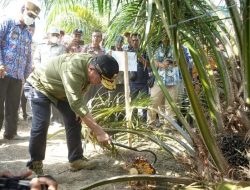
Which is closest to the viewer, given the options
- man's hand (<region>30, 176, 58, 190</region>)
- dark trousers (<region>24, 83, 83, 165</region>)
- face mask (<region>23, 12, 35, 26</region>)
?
man's hand (<region>30, 176, 58, 190</region>)

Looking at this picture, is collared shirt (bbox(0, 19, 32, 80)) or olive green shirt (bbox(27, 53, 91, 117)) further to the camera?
collared shirt (bbox(0, 19, 32, 80))

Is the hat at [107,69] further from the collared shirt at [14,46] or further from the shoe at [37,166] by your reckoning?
the collared shirt at [14,46]

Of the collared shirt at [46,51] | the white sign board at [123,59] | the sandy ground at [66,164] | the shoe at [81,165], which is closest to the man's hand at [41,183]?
the sandy ground at [66,164]

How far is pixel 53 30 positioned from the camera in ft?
20.3

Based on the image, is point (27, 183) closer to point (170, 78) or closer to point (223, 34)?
point (223, 34)

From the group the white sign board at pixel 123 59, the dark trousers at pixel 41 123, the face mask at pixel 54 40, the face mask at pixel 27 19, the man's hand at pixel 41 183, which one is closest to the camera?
the man's hand at pixel 41 183

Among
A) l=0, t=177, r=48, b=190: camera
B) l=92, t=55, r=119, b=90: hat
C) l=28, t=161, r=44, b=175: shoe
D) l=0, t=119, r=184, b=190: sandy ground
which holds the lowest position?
l=0, t=119, r=184, b=190: sandy ground

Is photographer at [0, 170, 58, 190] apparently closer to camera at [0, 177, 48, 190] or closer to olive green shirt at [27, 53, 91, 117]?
camera at [0, 177, 48, 190]

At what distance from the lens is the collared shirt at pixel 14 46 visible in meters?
4.53

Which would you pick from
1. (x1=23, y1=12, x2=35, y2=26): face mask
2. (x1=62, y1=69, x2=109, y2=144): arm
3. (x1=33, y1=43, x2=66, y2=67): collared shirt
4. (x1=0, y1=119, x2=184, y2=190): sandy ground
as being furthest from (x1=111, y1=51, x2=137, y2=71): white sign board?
(x1=33, y1=43, x2=66, y2=67): collared shirt

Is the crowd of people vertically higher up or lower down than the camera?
higher up

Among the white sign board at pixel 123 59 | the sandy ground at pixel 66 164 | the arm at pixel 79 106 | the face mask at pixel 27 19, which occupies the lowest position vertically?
the sandy ground at pixel 66 164

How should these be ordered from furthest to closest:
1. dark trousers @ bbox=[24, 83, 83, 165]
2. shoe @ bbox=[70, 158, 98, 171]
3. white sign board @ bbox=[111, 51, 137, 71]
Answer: white sign board @ bbox=[111, 51, 137, 71] < shoe @ bbox=[70, 158, 98, 171] < dark trousers @ bbox=[24, 83, 83, 165]

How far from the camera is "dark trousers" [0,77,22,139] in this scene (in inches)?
182
